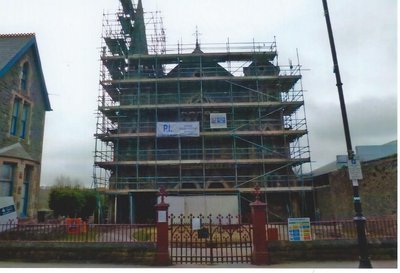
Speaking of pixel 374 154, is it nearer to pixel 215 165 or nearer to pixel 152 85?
pixel 215 165

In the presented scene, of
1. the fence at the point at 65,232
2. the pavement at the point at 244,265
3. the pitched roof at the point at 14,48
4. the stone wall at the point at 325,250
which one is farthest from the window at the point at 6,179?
the stone wall at the point at 325,250

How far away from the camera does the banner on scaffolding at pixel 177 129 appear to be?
26250 millimetres

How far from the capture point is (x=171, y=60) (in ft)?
99.6

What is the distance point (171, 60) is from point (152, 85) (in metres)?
3.31

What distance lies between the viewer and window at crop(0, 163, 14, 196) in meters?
14.0

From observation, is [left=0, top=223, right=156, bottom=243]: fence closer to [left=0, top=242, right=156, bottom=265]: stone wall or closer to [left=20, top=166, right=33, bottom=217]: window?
[left=0, top=242, right=156, bottom=265]: stone wall

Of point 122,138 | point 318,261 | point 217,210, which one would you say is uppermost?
point 122,138

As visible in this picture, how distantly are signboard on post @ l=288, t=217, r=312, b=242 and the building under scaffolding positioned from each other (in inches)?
579

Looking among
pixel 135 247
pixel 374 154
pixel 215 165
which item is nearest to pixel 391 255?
pixel 135 247

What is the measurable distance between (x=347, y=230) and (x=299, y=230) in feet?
6.82

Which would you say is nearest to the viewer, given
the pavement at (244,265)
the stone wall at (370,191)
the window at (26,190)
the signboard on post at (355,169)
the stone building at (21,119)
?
the signboard on post at (355,169)

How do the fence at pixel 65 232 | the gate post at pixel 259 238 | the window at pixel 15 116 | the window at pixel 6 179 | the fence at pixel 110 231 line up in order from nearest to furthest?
1. the gate post at pixel 259 238
2. the fence at pixel 110 231
3. the fence at pixel 65 232
4. the window at pixel 6 179
5. the window at pixel 15 116

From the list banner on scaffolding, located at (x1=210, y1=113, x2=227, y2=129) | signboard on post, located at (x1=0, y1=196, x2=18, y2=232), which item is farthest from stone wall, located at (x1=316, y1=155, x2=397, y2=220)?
signboard on post, located at (x1=0, y1=196, x2=18, y2=232)

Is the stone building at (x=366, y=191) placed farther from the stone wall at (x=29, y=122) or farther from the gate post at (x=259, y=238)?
the stone wall at (x=29, y=122)
